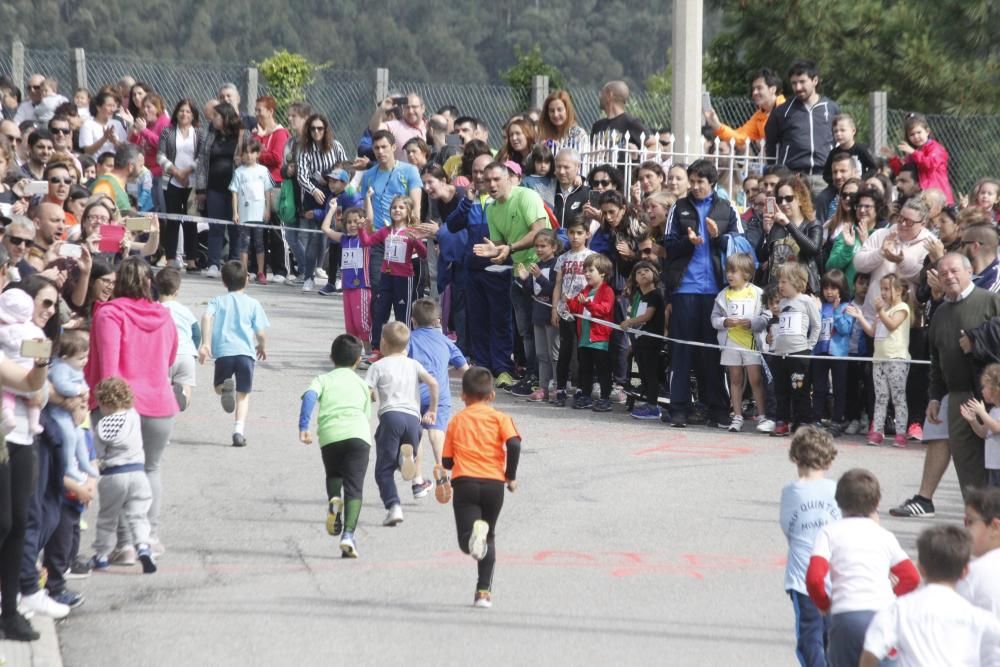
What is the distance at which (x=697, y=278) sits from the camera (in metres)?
15.0

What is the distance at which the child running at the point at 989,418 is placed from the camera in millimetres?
10289

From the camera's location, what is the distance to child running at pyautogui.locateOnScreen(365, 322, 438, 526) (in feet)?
37.4

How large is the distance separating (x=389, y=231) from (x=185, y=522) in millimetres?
5531

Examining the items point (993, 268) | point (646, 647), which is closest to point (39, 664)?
point (646, 647)

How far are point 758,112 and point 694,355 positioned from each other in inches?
197

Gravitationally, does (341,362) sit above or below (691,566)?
above

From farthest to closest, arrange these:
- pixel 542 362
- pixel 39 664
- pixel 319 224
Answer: pixel 319 224 < pixel 542 362 < pixel 39 664

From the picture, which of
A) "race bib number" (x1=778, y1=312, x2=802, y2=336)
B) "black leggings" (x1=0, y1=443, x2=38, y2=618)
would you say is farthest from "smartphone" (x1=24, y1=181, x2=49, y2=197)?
"black leggings" (x1=0, y1=443, x2=38, y2=618)

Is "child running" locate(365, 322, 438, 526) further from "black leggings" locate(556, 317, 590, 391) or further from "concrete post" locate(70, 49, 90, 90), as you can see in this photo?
"concrete post" locate(70, 49, 90, 90)

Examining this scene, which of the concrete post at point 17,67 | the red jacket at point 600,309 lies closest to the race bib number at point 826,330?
the red jacket at point 600,309

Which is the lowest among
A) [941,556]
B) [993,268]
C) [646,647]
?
[646,647]

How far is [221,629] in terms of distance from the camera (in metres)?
9.05

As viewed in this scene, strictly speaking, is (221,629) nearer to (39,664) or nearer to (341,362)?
(39,664)

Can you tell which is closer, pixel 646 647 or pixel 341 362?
pixel 646 647
